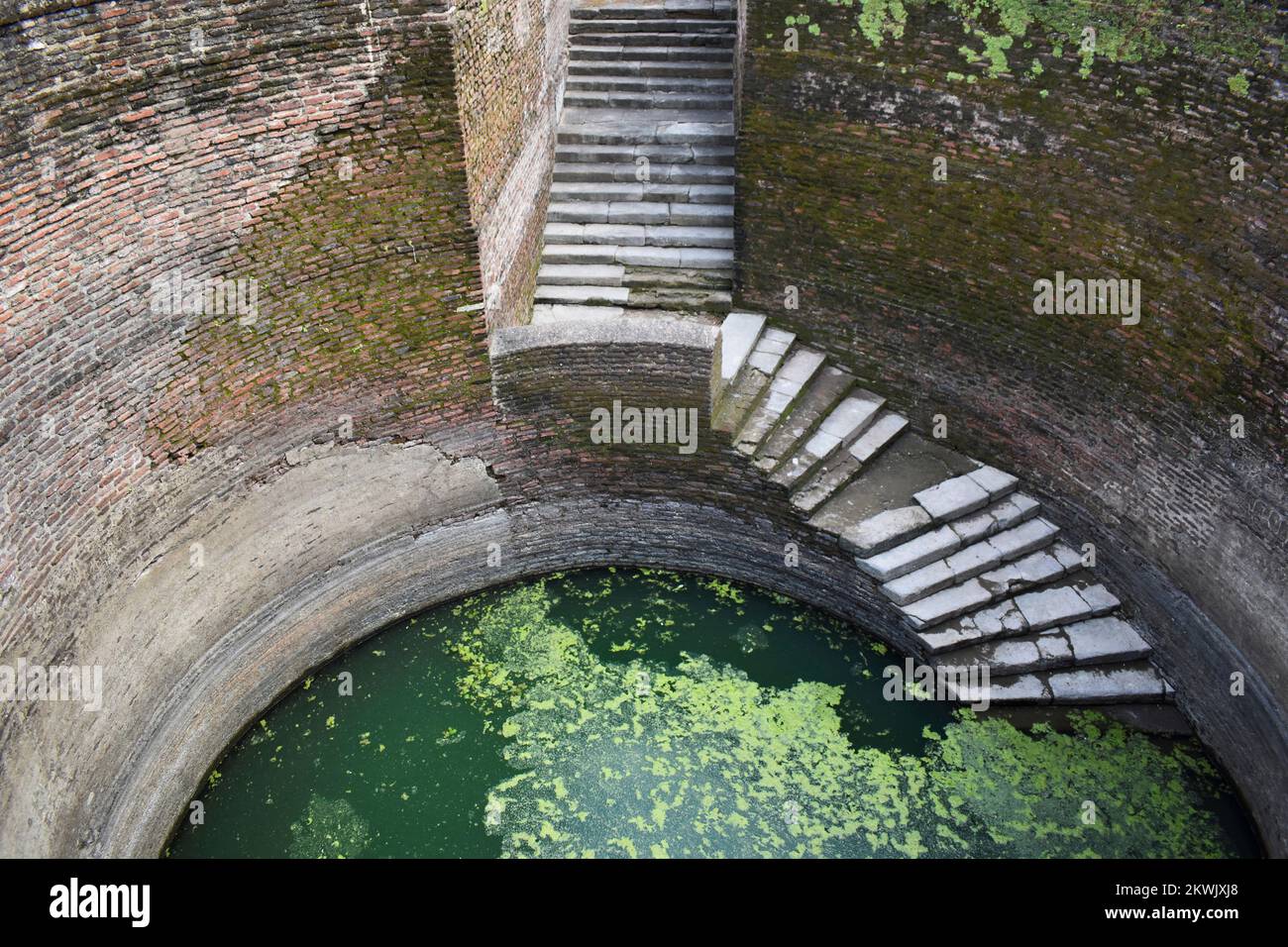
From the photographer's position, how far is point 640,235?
8258 millimetres

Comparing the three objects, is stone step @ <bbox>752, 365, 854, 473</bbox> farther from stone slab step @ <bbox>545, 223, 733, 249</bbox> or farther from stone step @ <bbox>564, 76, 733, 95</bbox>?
stone step @ <bbox>564, 76, 733, 95</bbox>

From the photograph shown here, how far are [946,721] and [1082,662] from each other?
941mm

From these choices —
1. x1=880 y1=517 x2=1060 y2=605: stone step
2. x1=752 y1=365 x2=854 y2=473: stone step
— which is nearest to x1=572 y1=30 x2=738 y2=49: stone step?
x1=752 y1=365 x2=854 y2=473: stone step

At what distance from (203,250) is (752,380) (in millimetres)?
3713

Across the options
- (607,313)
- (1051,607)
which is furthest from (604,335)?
(1051,607)

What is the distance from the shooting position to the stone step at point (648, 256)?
812 centimetres

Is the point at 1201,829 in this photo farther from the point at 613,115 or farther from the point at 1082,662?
the point at 613,115

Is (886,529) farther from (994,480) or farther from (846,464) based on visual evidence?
(994,480)

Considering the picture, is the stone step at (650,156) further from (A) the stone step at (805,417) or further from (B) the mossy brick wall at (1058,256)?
(A) the stone step at (805,417)

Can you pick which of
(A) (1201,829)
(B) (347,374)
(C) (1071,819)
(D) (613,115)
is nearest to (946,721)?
(C) (1071,819)

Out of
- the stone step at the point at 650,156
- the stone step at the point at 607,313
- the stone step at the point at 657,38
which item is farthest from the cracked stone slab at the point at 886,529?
the stone step at the point at 657,38

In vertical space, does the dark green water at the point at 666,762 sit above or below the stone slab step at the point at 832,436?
below

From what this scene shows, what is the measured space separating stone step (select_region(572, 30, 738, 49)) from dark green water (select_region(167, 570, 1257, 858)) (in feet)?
15.9

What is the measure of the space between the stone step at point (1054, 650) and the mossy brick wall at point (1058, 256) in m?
0.55
